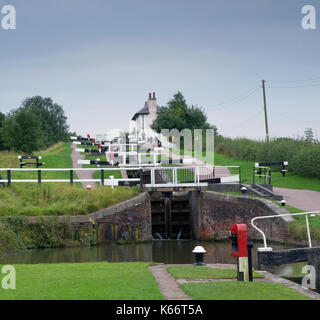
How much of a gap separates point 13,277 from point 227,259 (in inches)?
278

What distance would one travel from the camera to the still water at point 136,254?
45.8 ft

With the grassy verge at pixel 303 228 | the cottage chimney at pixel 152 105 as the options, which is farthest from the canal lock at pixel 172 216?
the cottage chimney at pixel 152 105

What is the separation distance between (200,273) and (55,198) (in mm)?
10668

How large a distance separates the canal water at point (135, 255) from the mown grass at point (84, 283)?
11.7 feet

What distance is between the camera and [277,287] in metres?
8.02

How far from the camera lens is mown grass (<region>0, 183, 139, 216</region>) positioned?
57.7 ft

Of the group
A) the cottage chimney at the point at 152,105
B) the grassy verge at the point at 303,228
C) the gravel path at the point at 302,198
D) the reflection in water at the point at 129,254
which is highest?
the cottage chimney at the point at 152,105

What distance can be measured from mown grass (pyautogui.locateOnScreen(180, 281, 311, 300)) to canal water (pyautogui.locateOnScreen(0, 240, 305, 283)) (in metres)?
4.16

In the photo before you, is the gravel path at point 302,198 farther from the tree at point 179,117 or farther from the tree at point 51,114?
the tree at point 51,114

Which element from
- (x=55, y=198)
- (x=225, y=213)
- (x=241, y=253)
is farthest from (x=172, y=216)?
(x=241, y=253)

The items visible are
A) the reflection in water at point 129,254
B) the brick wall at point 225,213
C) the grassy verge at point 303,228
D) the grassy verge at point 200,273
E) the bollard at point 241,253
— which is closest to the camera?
the bollard at point 241,253

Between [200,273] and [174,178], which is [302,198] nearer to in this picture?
[174,178]

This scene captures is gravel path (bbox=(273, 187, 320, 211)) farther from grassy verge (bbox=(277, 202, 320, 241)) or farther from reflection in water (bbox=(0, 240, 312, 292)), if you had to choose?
reflection in water (bbox=(0, 240, 312, 292))

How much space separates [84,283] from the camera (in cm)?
816
